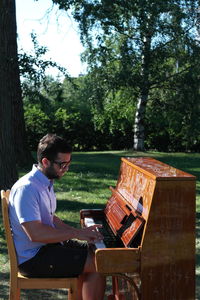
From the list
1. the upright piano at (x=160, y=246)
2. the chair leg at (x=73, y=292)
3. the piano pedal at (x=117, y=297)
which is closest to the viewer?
the upright piano at (x=160, y=246)

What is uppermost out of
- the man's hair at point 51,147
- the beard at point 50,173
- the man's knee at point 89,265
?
the man's hair at point 51,147

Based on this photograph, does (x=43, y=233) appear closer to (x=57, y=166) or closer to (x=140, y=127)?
(x=57, y=166)

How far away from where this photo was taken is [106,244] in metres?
3.54

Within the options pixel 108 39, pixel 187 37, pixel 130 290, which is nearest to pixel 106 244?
pixel 130 290

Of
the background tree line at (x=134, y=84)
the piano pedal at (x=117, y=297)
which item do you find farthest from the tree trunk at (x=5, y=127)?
the background tree line at (x=134, y=84)

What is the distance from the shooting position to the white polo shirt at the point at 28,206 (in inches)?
125

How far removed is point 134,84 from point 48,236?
16819 millimetres

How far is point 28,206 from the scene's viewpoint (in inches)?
124

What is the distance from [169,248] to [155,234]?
0.14 metres

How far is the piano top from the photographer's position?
318cm

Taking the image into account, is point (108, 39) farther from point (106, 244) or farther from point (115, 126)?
point (106, 244)

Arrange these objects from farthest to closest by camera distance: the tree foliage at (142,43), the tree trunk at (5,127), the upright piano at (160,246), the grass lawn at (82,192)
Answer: the tree foliage at (142,43)
the tree trunk at (5,127)
the grass lawn at (82,192)
the upright piano at (160,246)

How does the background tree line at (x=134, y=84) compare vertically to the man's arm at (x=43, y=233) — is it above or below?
above

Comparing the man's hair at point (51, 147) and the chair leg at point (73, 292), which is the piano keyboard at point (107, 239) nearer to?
the chair leg at point (73, 292)
